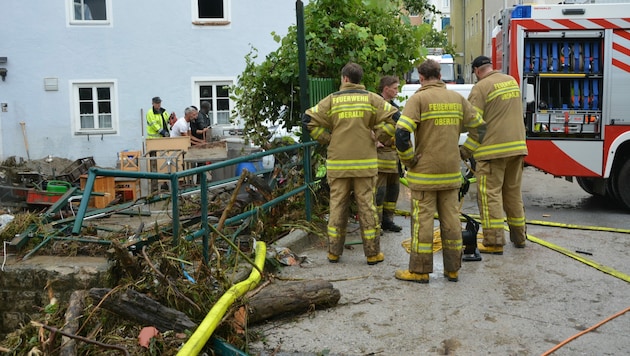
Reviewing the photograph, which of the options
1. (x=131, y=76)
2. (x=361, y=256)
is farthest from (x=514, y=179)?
(x=131, y=76)

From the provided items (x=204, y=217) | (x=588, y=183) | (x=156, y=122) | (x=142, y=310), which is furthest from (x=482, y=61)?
(x=156, y=122)

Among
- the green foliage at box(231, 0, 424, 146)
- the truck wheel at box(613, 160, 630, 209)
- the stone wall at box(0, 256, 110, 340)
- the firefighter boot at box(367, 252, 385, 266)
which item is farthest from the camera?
the truck wheel at box(613, 160, 630, 209)

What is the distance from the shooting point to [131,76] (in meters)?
17.7

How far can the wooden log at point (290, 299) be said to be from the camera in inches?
186

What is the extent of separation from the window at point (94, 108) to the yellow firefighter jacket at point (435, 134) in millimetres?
13524

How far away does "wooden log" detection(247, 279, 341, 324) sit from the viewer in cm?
473

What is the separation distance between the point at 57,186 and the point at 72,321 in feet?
21.1

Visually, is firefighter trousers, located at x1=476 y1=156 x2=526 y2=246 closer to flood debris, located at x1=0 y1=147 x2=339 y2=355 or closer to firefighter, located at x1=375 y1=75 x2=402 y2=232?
firefighter, located at x1=375 y1=75 x2=402 y2=232

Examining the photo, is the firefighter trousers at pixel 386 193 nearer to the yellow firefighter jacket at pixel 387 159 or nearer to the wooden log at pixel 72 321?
the yellow firefighter jacket at pixel 387 159

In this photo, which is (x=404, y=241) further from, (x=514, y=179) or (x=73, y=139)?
(x=73, y=139)

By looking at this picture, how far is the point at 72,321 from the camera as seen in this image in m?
4.29

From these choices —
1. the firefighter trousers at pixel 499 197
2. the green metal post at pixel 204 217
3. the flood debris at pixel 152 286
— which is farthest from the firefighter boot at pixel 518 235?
the green metal post at pixel 204 217

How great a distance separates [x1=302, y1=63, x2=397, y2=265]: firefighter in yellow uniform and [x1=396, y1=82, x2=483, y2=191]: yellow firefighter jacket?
485mm

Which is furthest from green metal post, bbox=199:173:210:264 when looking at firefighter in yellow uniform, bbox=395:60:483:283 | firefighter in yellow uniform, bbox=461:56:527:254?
firefighter in yellow uniform, bbox=461:56:527:254
